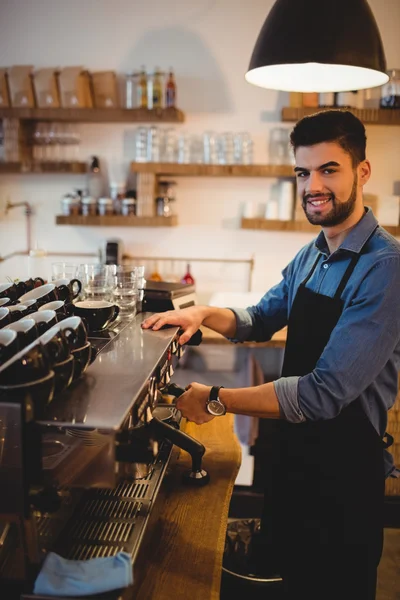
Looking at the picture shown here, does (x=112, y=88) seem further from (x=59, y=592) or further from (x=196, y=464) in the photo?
(x=59, y=592)

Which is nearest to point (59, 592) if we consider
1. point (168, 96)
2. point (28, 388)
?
point (28, 388)

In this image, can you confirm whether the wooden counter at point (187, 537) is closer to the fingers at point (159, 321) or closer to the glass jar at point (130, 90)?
the fingers at point (159, 321)

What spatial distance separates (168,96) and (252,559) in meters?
2.91

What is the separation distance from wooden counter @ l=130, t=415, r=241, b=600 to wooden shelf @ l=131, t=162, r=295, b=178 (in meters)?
2.35

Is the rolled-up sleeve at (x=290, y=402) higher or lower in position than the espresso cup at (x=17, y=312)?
lower

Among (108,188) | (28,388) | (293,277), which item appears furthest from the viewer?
(108,188)

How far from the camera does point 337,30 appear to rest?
69.7 inches

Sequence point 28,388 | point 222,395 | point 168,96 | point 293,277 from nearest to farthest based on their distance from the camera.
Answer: point 28,388
point 222,395
point 293,277
point 168,96

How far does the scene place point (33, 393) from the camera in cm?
104

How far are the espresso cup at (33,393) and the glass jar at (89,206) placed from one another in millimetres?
3089

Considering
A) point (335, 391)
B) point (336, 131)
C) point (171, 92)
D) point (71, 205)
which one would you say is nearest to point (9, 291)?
point (335, 391)

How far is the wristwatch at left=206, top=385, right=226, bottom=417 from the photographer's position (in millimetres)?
1615

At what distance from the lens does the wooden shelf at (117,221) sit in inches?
155

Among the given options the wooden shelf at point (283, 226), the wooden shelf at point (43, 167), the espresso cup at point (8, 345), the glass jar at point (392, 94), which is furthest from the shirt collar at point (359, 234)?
the wooden shelf at point (43, 167)
